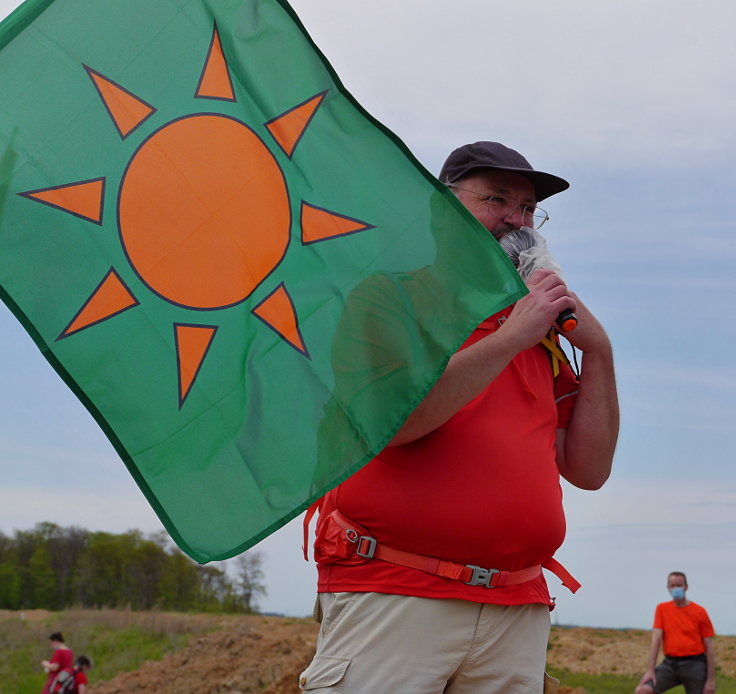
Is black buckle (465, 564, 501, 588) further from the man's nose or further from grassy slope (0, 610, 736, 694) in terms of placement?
grassy slope (0, 610, 736, 694)

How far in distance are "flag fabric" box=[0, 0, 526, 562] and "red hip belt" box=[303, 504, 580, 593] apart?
205 mm

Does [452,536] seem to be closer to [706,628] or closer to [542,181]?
[542,181]

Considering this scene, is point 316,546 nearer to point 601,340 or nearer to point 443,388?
point 443,388

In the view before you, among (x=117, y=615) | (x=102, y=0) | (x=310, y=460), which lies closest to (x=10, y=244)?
(x=102, y=0)

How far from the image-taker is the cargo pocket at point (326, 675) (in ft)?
9.05

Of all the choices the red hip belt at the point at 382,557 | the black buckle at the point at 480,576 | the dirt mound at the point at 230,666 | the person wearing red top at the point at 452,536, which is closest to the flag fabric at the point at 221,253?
the person wearing red top at the point at 452,536

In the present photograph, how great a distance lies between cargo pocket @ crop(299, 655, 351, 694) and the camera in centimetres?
276

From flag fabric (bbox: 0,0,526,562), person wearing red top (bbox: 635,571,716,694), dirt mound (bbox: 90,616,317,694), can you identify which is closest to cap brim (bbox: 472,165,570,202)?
flag fabric (bbox: 0,0,526,562)

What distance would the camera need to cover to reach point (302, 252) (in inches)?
117

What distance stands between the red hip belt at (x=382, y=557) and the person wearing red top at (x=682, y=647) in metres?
9.30

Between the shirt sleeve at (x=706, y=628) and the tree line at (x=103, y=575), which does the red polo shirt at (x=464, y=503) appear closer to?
the shirt sleeve at (x=706, y=628)

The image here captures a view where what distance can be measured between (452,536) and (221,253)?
105 centimetres

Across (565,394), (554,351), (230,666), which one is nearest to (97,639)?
(230,666)

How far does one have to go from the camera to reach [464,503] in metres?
2.80
